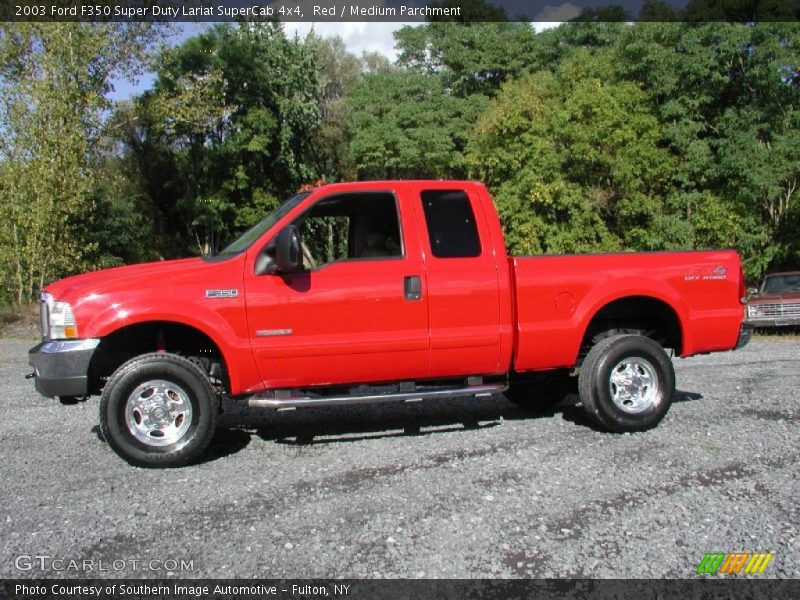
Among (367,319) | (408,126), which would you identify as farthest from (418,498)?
(408,126)

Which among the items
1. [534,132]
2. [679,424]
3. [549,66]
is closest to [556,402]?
[679,424]

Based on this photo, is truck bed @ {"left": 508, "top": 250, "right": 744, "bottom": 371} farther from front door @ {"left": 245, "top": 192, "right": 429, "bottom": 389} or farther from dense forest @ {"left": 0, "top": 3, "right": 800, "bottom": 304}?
dense forest @ {"left": 0, "top": 3, "right": 800, "bottom": 304}

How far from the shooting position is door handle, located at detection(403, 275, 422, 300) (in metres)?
5.43

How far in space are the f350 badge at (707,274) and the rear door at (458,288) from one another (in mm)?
1863

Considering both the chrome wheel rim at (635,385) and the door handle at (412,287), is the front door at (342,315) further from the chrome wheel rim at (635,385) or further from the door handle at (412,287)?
the chrome wheel rim at (635,385)

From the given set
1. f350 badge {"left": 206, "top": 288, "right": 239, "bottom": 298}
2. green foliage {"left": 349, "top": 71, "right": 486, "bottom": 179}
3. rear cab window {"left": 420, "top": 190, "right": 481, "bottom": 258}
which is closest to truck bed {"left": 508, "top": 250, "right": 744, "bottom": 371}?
rear cab window {"left": 420, "top": 190, "right": 481, "bottom": 258}

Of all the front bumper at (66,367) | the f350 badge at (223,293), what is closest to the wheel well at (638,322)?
the f350 badge at (223,293)

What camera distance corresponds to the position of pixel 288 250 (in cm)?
501

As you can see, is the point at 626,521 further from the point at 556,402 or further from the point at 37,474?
the point at 37,474

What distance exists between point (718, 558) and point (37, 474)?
15.1 feet

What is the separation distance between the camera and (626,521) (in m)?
3.96

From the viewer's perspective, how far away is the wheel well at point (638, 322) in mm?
6199

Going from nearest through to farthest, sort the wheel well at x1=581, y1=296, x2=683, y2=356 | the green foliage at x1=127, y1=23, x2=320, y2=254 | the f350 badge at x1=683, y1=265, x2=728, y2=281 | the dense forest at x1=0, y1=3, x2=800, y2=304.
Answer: the f350 badge at x1=683, y1=265, x2=728, y2=281
the wheel well at x1=581, y1=296, x2=683, y2=356
the dense forest at x1=0, y1=3, x2=800, y2=304
the green foliage at x1=127, y1=23, x2=320, y2=254

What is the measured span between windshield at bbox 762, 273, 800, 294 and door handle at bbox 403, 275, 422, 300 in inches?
562
